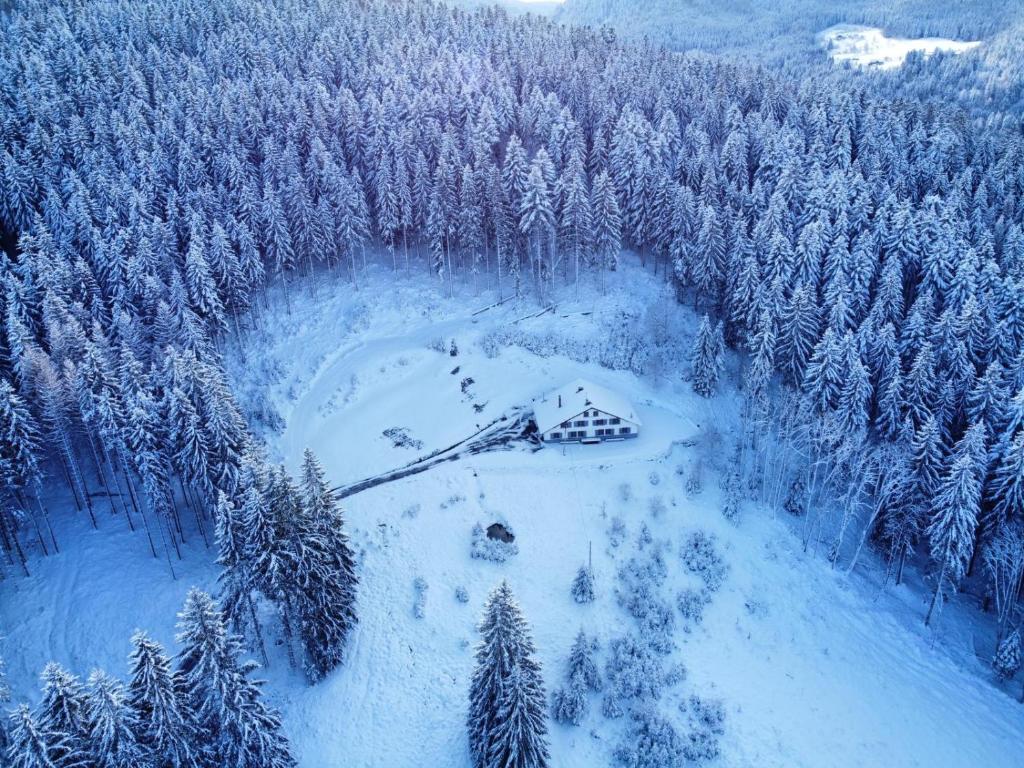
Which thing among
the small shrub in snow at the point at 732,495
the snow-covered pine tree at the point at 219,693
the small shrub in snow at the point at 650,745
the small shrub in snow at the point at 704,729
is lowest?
the small shrub in snow at the point at 704,729

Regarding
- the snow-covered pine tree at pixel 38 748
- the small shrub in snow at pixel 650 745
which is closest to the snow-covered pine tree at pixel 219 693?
the snow-covered pine tree at pixel 38 748

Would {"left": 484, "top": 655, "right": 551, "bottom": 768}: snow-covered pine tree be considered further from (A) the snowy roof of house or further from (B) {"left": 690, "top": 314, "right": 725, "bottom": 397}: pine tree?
(B) {"left": 690, "top": 314, "right": 725, "bottom": 397}: pine tree

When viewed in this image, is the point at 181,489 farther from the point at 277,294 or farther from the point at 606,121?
the point at 606,121

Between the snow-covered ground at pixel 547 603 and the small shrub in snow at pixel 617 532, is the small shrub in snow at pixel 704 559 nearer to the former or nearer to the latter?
the snow-covered ground at pixel 547 603

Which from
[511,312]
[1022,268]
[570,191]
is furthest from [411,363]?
[1022,268]

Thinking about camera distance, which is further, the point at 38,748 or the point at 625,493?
the point at 625,493

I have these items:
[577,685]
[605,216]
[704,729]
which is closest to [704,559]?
[704,729]

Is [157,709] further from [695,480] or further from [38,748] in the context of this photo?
[695,480]
